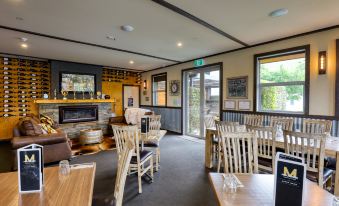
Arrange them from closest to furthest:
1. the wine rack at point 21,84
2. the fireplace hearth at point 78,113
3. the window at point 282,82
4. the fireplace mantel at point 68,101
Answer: the window at point 282,82
the wine rack at point 21,84
the fireplace mantel at point 68,101
the fireplace hearth at point 78,113

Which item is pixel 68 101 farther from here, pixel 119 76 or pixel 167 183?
pixel 167 183

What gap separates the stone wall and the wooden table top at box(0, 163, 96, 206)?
5.07 meters

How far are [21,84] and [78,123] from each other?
2118mm

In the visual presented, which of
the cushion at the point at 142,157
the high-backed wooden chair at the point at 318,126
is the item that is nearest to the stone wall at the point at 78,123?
the cushion at the point at 142,157

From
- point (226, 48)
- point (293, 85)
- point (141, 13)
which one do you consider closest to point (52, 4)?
point (141, 13)

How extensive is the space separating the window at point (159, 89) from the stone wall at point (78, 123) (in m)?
2.03

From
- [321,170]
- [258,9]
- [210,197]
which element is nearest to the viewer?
[321,170]

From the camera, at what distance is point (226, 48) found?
16.0ft

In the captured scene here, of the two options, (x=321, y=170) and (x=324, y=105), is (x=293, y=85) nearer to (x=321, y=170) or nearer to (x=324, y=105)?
(x=324, y=105)

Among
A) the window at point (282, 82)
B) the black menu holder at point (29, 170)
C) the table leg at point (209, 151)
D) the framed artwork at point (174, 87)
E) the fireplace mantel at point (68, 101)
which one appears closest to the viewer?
the black menu holder at point (29, 170)

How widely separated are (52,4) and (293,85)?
476 centimetres

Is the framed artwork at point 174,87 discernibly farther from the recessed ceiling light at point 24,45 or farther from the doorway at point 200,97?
the recessed ceiling light at point 24,45

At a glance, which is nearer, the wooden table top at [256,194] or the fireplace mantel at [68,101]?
the wooden table top at [256,194]

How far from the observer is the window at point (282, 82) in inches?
153
